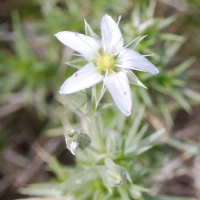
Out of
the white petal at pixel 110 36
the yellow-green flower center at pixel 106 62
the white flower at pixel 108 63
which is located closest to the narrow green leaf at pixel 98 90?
the white flower at pixel 108 63

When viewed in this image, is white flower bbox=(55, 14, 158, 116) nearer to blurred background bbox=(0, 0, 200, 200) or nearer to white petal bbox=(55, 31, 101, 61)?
white petal bbox=(55, 31, 101, 61)

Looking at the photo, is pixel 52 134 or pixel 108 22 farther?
pixel 52 134

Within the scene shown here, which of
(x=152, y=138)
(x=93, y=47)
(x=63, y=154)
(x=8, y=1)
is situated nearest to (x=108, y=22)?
(x=93, y=47)

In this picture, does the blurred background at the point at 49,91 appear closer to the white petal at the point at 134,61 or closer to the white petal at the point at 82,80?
the white petal at the point at 134,61

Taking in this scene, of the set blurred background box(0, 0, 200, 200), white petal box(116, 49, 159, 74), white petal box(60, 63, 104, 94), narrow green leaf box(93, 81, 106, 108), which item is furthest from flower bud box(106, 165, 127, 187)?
blurred background box(0, 0, 200, 200)

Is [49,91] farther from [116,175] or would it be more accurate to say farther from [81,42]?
[116,175]

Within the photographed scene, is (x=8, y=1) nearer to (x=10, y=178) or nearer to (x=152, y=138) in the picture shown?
(x=10, y=178)
